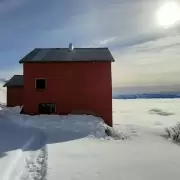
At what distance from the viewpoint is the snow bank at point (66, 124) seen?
1686 cm

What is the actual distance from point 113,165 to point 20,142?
491 centimetres

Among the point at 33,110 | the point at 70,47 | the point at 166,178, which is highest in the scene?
the point at 70,47

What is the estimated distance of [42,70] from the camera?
22.8 metres

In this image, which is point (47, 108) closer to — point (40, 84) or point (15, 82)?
point (40, 84)

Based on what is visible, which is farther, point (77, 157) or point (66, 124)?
point (66, 124)

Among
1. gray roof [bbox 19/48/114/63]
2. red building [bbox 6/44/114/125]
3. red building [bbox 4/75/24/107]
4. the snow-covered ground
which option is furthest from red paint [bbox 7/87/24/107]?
the snow-covered ground

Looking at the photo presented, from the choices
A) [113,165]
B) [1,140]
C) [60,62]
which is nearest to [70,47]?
[60,62]

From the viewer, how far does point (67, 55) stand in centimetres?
2402

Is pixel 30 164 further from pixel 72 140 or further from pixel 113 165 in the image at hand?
pixel 72 140

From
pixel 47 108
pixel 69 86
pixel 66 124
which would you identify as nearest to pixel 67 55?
pixel 69 86

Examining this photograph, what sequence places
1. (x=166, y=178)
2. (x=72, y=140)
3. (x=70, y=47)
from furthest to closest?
1. (x=70, y=47)
2. (x=72, y=140)
3. (x=166, y=178)

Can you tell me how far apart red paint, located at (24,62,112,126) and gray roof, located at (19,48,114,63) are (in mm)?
371

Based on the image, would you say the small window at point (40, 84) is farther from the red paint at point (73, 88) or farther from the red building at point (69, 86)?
the red paint at point (73, 88)

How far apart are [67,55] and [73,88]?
3317 millimetres
